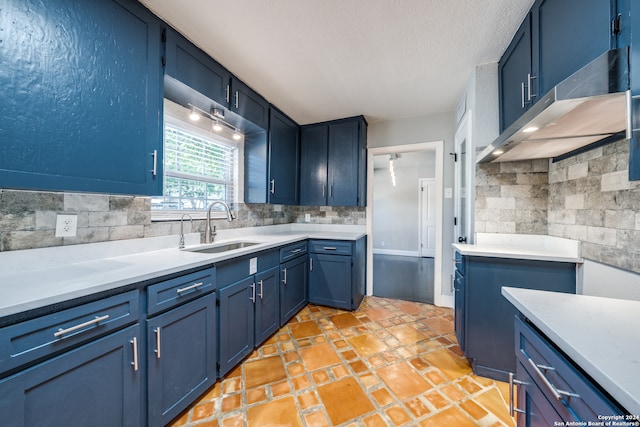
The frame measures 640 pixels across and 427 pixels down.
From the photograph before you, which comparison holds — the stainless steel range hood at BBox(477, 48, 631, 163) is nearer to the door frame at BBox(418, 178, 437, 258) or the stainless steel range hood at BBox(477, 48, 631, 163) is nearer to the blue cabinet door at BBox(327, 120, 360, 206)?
the blue cabinet door at BBox(327, 120, 360, 206)

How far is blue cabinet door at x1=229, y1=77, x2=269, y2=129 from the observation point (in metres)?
2.09

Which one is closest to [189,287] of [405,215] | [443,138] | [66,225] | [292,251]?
[66,225]

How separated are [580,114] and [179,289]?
2052mm

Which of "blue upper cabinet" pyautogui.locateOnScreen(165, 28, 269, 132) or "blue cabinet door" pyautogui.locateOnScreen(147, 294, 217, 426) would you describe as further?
"blue upper cabinet" pyautogui.locateOnScreen(165, 28, 269, 132)

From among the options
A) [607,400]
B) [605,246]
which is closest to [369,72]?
[605,246]

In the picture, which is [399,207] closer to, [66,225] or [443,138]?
[443,138]

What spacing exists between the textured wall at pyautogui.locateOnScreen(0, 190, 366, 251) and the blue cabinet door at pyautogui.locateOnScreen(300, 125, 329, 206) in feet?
4.83

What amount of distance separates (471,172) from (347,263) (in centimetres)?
153

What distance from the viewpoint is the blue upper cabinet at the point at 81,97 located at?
37.5 inches

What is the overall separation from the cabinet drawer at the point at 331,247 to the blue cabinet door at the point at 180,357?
1.42 m

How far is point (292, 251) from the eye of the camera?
2.46 meters

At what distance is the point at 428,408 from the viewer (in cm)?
140

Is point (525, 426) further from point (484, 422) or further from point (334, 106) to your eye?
point (334, 106)

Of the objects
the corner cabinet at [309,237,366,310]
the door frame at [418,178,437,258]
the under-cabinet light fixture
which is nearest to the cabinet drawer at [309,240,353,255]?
the corner cabinet at [309,237,366,310]
